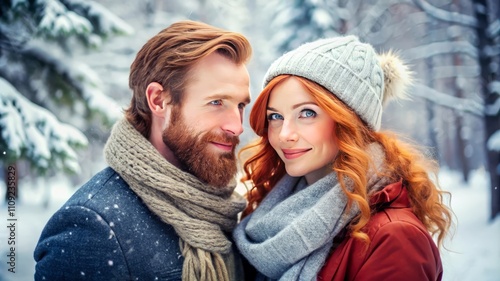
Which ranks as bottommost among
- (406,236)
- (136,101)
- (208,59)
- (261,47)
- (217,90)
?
(261,47)

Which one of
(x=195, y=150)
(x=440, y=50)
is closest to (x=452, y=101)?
(x=440, y=50)

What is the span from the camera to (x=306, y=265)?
1.93m

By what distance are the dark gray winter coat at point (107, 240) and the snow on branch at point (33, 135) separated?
2.21 meters

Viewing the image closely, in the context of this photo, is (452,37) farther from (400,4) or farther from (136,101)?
(136,101)

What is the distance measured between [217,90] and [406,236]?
1.23 meters

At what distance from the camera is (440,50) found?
715cm

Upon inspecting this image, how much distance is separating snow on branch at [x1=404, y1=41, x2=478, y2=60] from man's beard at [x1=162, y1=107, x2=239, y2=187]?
603 cm

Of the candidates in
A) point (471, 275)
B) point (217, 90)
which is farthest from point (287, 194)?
point (471, 275)

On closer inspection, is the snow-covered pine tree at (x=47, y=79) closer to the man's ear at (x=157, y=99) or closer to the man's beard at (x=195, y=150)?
the man's ear at (x=157, y=99)

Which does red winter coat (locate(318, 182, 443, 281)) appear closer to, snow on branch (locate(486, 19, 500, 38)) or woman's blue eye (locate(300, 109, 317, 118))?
woman's blue eye (locate(300, 109, 317, 118))

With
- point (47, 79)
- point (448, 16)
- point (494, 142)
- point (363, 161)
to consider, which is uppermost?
point (448, 16)

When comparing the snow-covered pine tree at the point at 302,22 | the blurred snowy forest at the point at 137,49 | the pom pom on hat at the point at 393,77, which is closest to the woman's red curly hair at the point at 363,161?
the pom pom on hat at the point at 393,77

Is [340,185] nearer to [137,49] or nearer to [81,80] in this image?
[81,80]

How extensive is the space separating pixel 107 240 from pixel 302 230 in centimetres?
92
